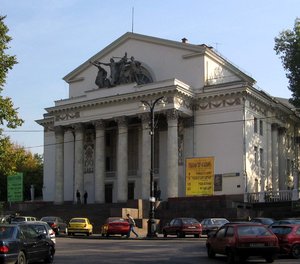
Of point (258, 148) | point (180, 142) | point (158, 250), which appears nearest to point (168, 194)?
point (180, 142)

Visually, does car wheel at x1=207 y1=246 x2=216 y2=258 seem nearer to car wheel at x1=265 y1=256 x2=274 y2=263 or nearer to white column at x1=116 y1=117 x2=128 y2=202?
car wheel at x1=265 y1=256 x2=274 y2=263

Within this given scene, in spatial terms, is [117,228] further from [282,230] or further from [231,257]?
[231,257]

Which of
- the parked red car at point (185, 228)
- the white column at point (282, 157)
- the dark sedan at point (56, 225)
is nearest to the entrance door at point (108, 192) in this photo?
the dark sedan at point (56, 225)

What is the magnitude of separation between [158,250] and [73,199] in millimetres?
39052

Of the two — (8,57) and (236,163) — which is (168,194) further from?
(8,57)

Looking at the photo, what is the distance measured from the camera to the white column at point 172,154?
54500mm

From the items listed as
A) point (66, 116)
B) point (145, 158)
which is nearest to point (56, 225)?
point (145, 158)

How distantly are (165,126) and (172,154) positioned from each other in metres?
5.62

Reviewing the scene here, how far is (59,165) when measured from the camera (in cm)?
6431

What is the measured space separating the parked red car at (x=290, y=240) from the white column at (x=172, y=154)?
31.6 m

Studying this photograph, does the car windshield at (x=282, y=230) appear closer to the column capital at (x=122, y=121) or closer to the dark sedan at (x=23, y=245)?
the dark sedan at (x=23, y=245)

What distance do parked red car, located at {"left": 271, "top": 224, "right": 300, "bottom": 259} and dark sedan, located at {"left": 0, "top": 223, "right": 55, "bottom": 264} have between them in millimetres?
8825

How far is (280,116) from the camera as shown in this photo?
64.5 metres

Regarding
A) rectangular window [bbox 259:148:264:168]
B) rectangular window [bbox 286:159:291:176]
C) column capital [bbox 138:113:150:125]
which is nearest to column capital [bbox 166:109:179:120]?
column capital [bbox 138:113:150:125]
